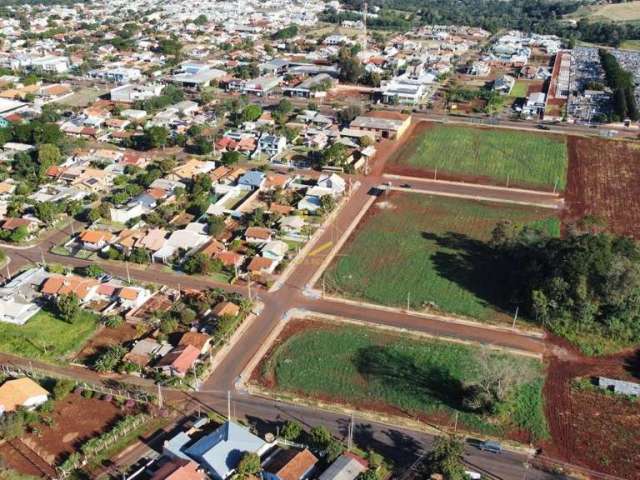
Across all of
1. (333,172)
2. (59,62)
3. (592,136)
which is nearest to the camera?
(333,172)

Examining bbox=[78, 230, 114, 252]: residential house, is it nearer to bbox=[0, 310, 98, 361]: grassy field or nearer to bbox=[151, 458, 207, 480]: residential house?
bbox=[0, 310, 98, 361]: grassy field

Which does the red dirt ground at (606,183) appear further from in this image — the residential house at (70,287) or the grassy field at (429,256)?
the residential house at (70,287)

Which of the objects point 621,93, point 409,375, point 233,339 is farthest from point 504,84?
point 233,339

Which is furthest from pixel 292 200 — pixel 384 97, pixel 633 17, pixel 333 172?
pixel 633 17

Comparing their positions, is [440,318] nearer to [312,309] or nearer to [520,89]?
[312,309]

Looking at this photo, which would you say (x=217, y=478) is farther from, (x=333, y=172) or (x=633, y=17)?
(x=633, y=17)

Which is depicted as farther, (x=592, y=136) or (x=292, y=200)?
(x=592, y=136)
